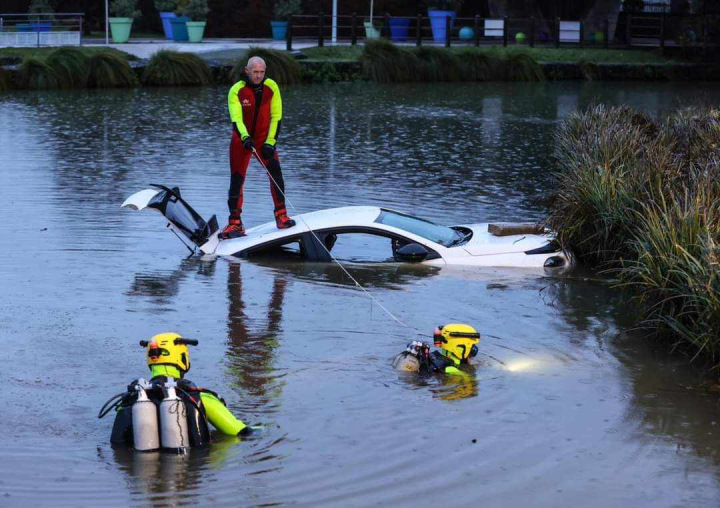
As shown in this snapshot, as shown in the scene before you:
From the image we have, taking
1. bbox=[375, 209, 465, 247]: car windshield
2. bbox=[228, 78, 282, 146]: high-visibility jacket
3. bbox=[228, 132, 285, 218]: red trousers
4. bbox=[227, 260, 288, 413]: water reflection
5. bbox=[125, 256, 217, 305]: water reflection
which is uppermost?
bbox=[228, 78, 282, 146]: high-visibility jacket

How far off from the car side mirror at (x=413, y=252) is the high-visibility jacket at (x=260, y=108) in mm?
2260

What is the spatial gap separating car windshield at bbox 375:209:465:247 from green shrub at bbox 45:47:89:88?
23.5 metres

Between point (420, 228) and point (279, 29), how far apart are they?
34.5 meters

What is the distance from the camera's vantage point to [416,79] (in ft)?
129

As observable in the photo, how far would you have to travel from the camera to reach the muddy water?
7.63 metres

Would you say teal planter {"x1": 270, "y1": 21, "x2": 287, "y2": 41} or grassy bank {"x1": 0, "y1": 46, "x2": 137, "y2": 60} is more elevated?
teal planter {"x1": 270, "y1": 21, "x2": 287, "y2": 41}

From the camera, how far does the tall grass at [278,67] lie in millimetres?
36406

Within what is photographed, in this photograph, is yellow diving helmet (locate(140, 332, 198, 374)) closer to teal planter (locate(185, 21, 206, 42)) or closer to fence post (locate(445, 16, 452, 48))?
fence post (locate(445, 16, 452, 48))

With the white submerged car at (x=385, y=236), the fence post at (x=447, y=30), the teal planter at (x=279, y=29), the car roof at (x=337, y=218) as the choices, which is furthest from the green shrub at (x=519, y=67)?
the car roof at (x=337, y=218)

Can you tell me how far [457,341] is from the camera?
9414mm

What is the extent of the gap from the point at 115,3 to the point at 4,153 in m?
24.4

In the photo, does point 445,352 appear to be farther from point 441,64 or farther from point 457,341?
point 441,64

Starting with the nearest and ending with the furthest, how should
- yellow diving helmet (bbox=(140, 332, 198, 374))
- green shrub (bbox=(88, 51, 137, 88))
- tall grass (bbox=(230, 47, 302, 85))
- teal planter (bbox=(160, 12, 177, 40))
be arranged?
yellow diving helmet (bbox=(140, 332, 198, 374)) < green shrub (bbox=(88, 51, 137, 88)) < tall grass (bbox=(230, 47, 302, 85)) < teal planter (bbox=(160, 12, 177, 40))

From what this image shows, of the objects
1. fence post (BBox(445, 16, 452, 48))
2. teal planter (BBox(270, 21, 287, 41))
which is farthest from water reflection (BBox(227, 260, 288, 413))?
teal planter (BBox(270, 21, 287, 41))
